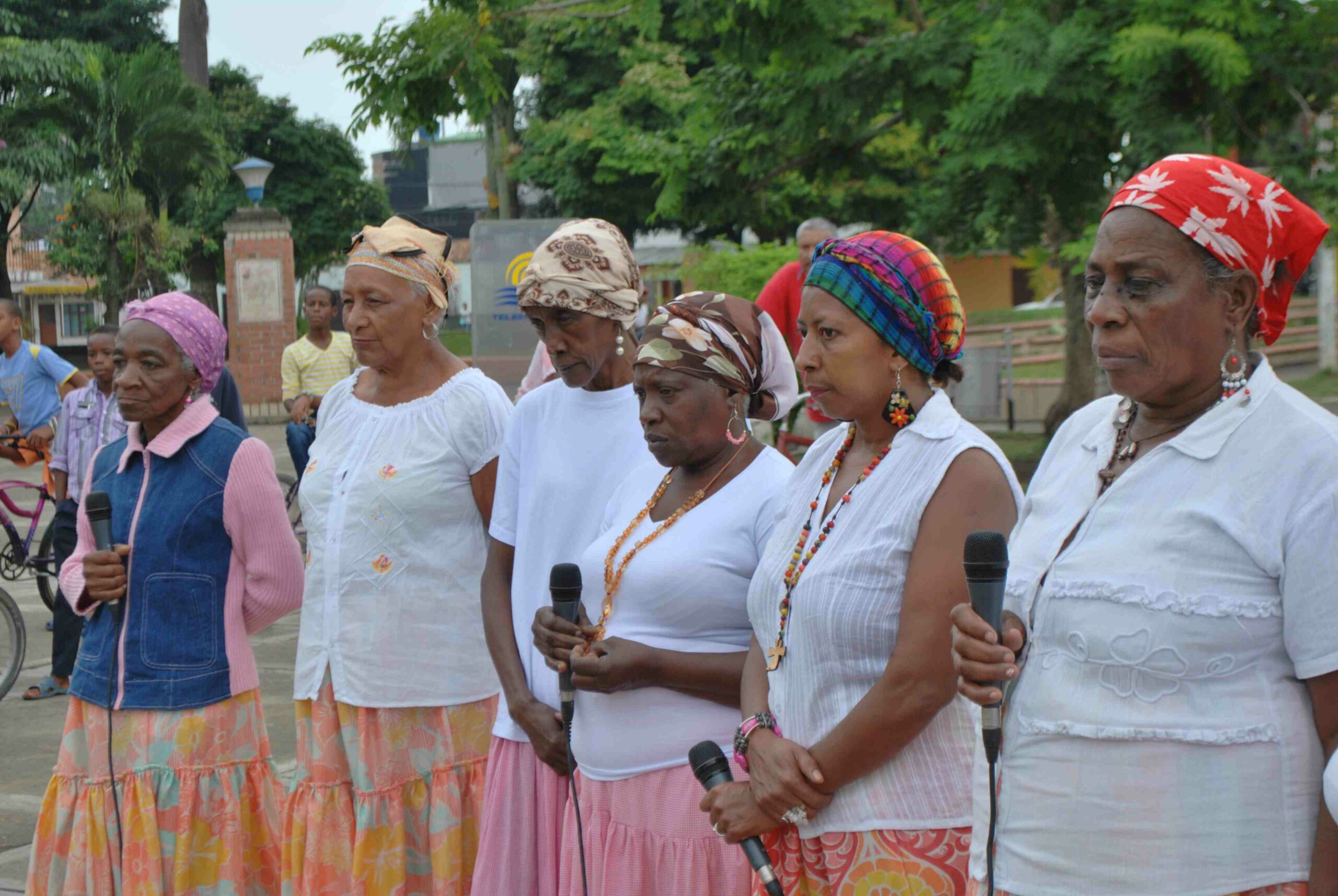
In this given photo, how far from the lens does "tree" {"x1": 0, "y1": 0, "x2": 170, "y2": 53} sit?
38094 mm

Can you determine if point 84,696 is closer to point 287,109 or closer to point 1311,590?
point 1311,590

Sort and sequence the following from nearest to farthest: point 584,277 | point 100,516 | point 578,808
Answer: point 578,808 < point 584,277 < point 100,516

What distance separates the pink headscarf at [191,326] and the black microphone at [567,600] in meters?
1.58

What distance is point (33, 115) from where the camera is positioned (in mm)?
32344

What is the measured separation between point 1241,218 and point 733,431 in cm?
140

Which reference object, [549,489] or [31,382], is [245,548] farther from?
[31,382]

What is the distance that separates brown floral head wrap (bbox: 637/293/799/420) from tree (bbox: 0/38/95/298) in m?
31.5

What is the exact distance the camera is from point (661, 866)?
3203 millimetres

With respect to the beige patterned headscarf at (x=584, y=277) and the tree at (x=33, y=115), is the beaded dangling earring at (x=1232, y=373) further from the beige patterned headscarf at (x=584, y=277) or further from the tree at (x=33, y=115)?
the tree at (x=33, y=115)

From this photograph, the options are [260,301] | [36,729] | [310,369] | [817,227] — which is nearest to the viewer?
[36,729]

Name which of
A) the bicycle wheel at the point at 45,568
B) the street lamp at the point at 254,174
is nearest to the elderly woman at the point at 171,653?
the bicycle wheel at the point at 45,568

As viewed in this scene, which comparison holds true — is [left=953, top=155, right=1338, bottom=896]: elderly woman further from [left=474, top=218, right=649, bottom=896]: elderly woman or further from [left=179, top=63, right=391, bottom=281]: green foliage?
[left=179, top=63, right=391, bottom=281]: green foliage

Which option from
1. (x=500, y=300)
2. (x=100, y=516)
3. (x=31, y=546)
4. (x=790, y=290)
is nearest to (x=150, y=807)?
(x=100, y=516)

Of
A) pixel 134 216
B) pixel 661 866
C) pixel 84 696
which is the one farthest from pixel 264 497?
pixel 134 216
